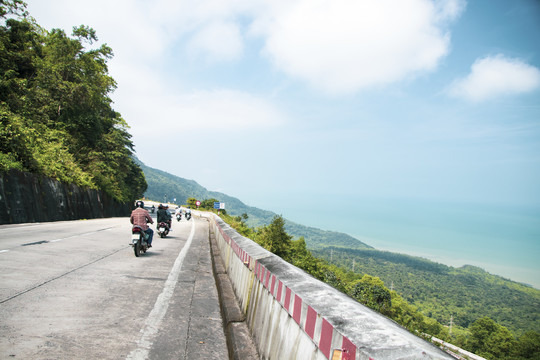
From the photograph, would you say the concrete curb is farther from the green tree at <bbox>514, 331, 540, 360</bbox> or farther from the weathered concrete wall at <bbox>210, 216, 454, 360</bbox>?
the green tree at <bbox>514, 331, 540, 360</bbox>

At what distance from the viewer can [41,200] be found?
2347cm

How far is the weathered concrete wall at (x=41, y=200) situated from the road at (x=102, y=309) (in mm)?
11349

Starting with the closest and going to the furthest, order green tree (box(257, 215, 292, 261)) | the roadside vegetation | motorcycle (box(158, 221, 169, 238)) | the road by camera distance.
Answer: the road, motorcycle (box(158, 221, 169, 238)), green tree (box(257, 215, 292, 261)), the roadside vegetation

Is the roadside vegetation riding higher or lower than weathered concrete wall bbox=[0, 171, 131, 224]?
lower

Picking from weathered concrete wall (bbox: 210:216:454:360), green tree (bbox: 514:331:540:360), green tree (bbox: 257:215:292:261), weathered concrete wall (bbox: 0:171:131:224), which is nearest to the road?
weathered concrete wall (bbox: 210:216:454:360)

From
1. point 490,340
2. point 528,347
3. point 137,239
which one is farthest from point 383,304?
point 137,239

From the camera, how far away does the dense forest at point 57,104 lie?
25.4 metres

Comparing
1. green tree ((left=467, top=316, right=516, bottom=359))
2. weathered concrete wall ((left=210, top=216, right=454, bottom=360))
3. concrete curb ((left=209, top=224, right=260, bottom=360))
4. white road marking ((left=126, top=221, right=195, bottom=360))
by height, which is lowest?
green tree ((left=467, top=316, right=516, bottom=359))

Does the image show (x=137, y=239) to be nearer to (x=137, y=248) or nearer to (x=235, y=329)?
A: (x=137, y=248)

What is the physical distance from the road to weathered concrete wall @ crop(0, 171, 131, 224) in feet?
37.2

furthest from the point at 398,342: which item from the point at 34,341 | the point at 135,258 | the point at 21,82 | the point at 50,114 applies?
the point at 50,114

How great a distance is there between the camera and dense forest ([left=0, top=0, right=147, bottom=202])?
25.4m

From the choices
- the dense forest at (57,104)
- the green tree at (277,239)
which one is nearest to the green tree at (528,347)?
the green tree at (277,239)

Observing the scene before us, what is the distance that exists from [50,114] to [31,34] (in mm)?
7907
